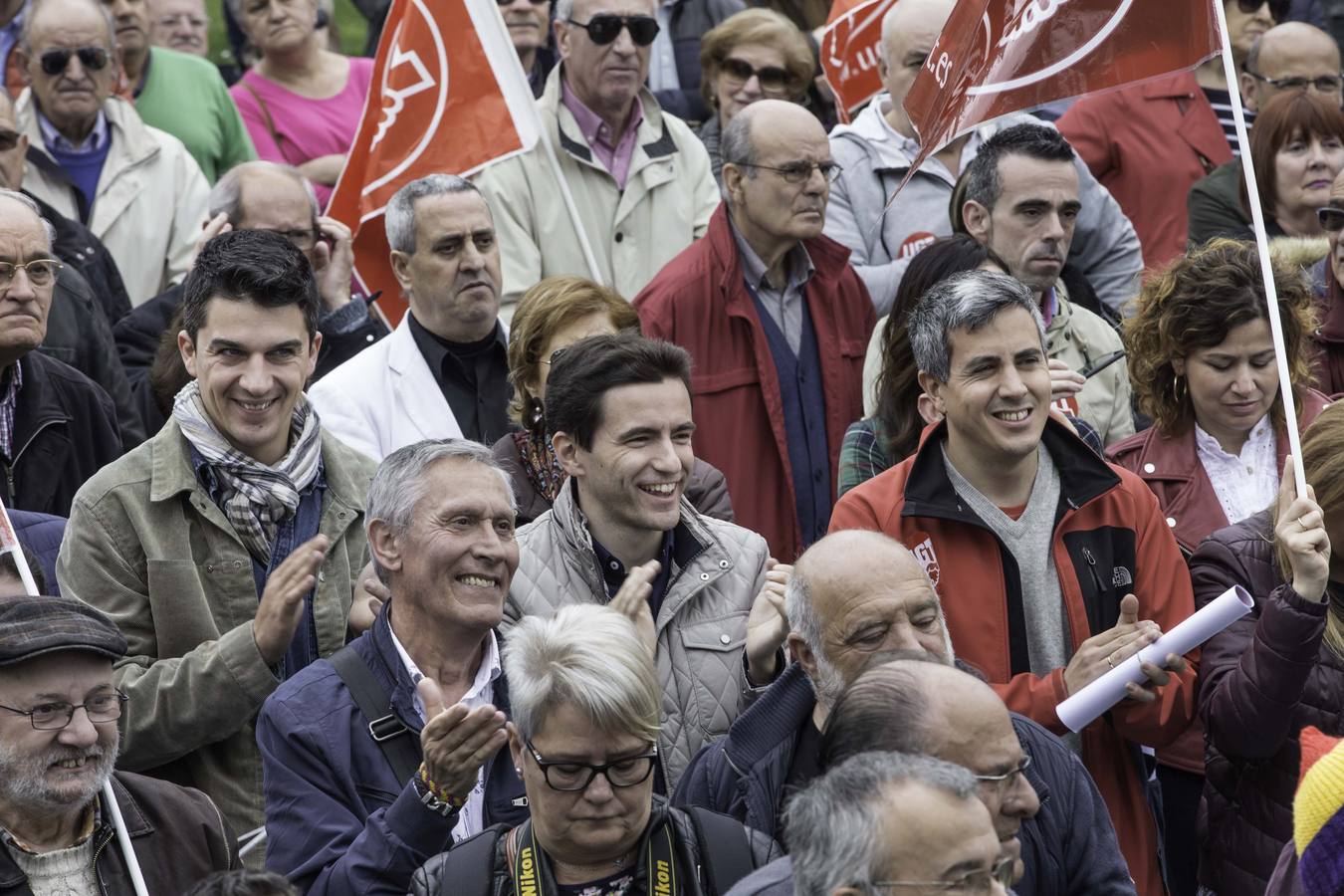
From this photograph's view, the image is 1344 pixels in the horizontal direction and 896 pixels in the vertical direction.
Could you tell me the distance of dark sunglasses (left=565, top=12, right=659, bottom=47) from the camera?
883cm

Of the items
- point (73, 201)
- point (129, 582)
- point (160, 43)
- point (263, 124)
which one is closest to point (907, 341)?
point (129, 582)

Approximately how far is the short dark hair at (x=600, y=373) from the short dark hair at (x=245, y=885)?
2.05 meters

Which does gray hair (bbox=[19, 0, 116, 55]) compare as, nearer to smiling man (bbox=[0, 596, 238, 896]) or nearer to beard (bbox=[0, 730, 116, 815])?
smiling man (bbox=[0, 596, 238, 896])

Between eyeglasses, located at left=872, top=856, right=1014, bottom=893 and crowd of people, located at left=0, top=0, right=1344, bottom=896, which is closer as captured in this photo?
eyeglasses, located at left=872, top=856, right=1014, bottom=893

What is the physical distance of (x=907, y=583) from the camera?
509 centimetres

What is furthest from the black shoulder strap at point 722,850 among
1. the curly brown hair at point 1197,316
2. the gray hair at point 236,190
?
the gray hair at point 236,190

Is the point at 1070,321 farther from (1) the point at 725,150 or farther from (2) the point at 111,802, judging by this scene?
(2) the point at 111,802

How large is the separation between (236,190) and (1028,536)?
365cm

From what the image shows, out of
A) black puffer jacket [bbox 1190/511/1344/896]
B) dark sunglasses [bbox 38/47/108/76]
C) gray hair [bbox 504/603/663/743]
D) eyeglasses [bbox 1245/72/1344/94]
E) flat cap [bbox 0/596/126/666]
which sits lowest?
black puffer jacket [bbox 1190/511/1344/896]

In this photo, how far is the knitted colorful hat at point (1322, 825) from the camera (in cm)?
368

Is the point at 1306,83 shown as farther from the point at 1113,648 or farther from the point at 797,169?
the point at 1113,648

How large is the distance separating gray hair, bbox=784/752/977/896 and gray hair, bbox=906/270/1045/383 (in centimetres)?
218

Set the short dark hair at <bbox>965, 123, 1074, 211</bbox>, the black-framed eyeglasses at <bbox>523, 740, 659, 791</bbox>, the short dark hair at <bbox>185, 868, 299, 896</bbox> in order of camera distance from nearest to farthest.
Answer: the short dark hair at <bbox>185, 868, 299, 896</bbox>
the black-framed eyeglasses at <bbox>523, 740, 659, 791</bbox>
the short dark hair at <bbox>965, 123, 1074, 211</bbox>

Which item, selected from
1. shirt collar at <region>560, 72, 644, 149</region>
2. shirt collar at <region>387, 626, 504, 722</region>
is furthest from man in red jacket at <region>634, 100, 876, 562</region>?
shirt collar at <region>387, 626, 504, 722</region>
